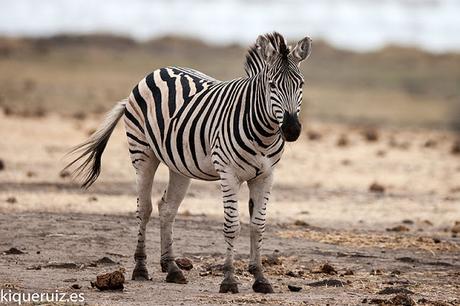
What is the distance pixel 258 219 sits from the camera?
8.88 metres

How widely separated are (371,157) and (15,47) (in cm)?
5967

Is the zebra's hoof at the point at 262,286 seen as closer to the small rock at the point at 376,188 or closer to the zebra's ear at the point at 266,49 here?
the zebra's ear at the point at 266,49

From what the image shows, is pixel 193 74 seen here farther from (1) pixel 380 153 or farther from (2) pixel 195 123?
(1) pixel 380 153

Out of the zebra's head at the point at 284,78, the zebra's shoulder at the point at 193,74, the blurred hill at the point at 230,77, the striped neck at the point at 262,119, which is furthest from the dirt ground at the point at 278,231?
the blurred hill at the point at 230,77

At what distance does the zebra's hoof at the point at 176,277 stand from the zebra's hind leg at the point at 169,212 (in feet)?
0.35

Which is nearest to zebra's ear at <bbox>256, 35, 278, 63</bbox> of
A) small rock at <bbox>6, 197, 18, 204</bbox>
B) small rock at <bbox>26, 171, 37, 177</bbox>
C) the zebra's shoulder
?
the zebra's shoulder

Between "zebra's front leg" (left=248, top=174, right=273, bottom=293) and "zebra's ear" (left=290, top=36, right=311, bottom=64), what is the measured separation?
40.4 inches

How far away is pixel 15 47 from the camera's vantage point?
7881 centimetres

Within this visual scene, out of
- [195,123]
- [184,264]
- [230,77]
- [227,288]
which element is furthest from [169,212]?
[230,77]

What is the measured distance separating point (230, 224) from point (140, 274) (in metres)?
1.14

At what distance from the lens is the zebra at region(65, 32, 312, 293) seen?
A: 8.47m

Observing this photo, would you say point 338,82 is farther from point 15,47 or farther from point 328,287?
point 328,287

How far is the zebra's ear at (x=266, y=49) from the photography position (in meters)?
8.47

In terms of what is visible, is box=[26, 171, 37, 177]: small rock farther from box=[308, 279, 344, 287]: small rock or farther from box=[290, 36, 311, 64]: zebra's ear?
box=[290, 36, 311, 64]: zebra's ear
